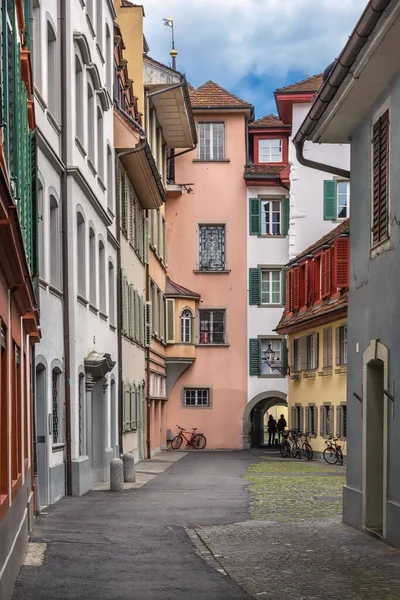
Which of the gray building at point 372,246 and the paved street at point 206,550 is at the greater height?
the gray building at point 372,246

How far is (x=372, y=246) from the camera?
49.3 ft

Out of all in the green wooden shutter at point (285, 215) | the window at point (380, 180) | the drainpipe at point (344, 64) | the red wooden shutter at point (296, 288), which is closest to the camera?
the drainpipe at point (344, 64)

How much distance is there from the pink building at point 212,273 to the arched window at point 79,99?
26.5m

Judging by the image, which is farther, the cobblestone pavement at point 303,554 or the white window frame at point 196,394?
the white window frame at point 196,394

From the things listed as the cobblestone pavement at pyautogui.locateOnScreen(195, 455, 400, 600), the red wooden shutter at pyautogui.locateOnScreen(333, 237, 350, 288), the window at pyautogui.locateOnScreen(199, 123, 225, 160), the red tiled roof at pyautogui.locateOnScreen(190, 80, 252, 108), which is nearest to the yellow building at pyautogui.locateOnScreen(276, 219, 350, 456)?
the red wooden shutter at pyautogui.locateOnScreen(333, 237, 350, 288)

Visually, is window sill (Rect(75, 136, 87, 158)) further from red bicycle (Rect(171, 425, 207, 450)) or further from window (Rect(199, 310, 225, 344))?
window (Rect(199, 310, 225, 344))

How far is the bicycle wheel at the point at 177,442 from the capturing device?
168ft

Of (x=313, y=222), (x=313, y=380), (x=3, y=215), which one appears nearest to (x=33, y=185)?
(x=3, y=215)

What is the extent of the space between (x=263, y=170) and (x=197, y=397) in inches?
421

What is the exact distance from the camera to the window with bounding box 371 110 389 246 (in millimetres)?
14398

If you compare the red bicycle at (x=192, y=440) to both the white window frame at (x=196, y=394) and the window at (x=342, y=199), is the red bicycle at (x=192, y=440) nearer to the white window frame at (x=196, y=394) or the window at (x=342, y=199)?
the white window frame at (x=196, y=394)

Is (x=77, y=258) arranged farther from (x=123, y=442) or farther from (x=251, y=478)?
(x=123, y=442)

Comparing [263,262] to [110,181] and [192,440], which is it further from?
[110,181]

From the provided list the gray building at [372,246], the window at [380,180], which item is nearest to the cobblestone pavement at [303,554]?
the gray building at [372,246]
